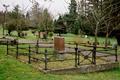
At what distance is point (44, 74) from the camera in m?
11.7

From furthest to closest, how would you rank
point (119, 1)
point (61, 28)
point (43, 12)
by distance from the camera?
point (61, 28), point (43, 12), point (119, 1)

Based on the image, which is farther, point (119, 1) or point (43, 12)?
point (43, 12)

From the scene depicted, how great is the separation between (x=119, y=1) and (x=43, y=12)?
29.9m

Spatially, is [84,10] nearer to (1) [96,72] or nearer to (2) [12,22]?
(2) [12,22]

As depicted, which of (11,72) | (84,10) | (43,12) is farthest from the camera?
(43,12)

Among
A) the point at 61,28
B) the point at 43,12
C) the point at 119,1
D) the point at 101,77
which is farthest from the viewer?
the point at 61,28

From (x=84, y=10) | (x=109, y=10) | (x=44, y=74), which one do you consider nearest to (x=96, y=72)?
(x=44, y=74)

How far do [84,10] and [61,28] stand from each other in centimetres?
2983

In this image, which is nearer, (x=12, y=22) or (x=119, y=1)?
(x=119, y=1)

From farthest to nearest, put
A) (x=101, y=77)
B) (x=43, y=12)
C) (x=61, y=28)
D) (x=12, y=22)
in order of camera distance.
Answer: (x=61, y=28) < (x=43, y=12) < (x=12, y=22) < (x=101, y=77)

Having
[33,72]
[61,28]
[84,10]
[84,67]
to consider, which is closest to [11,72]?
[33,72]

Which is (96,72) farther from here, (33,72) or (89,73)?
(33,72)

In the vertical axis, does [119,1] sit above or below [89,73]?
above

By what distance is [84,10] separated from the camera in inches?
1569
